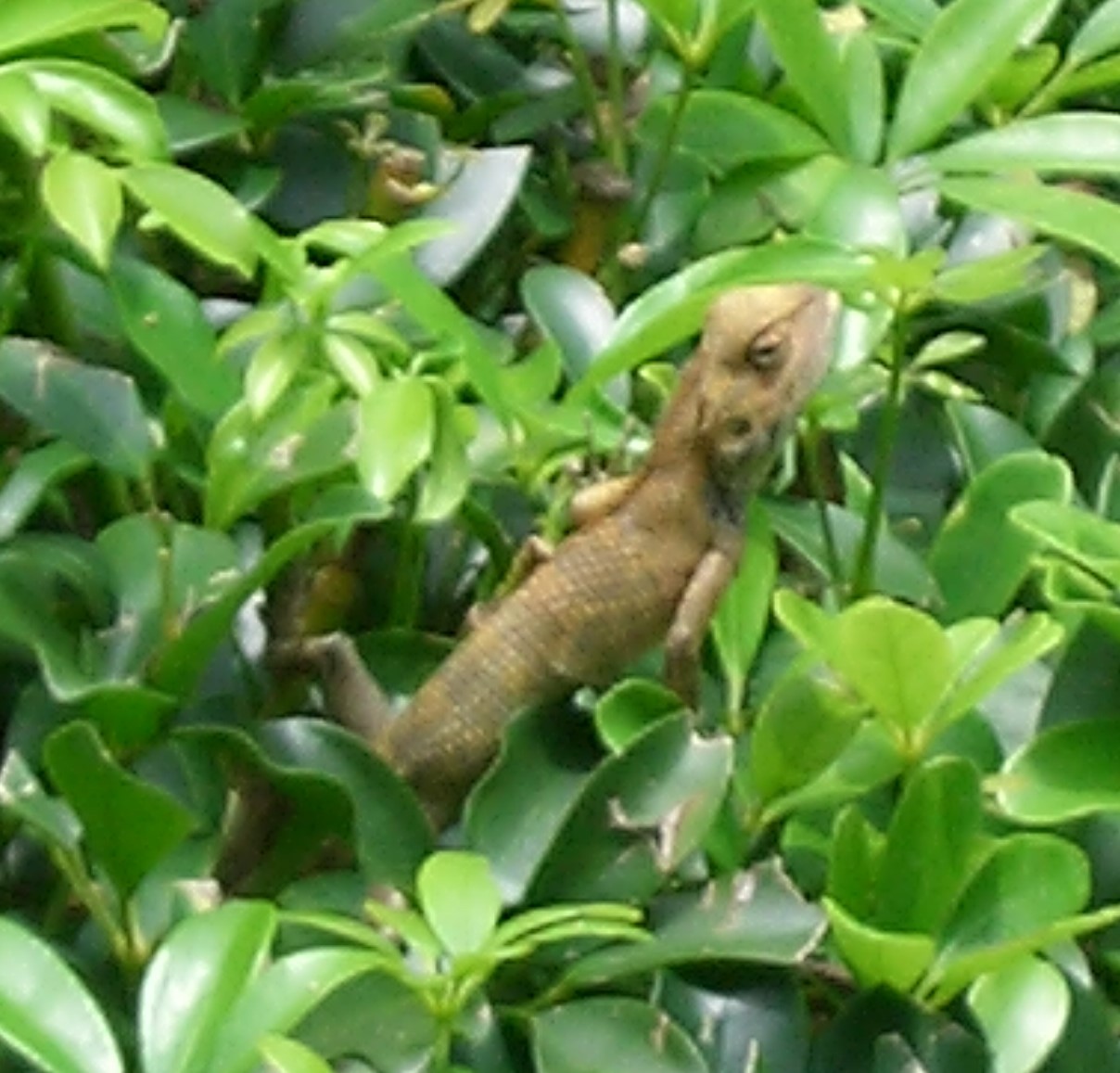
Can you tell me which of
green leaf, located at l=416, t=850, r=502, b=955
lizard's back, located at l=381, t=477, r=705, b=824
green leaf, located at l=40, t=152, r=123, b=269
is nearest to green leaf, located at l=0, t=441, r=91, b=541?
green leaf, located at l=40, t=152, r=123, b=269

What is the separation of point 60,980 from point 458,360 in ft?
1.51

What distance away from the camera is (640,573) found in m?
1.80

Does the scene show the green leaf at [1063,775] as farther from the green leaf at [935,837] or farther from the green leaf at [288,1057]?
the green leaf at [288,1057]

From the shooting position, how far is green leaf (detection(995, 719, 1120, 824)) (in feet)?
4.21

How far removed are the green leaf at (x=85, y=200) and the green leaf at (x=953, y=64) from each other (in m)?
0.48

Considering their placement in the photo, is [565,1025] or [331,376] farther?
[331,376]

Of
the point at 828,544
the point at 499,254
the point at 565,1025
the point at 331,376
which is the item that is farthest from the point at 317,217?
the point at 565,1025

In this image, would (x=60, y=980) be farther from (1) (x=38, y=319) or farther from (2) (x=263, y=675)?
(1) (x=38, y=319)

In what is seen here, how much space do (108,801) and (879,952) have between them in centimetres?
33

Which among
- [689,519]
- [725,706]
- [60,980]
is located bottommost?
[689,519]

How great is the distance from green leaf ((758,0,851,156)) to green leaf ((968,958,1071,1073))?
→ 1.87ft

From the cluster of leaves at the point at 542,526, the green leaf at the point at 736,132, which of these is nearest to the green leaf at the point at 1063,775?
the cluster of leaves at the point at 542,526

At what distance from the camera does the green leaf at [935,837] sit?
1.25 meters

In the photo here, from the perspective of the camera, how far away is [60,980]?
1.13m
